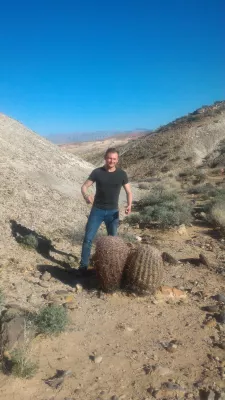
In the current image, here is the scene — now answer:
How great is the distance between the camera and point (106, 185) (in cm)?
508

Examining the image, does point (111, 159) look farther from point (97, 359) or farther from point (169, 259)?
point (97, 359)

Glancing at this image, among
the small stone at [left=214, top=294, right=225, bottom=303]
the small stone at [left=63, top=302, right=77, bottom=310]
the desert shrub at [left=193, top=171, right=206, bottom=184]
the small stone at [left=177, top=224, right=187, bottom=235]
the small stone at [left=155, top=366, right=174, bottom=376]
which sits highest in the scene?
the desert shrub at [left=193, top=171, right=206, bottom=184]

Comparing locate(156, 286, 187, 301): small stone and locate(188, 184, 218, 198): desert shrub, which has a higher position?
locate(188, 184, 218, 198): desert shrub

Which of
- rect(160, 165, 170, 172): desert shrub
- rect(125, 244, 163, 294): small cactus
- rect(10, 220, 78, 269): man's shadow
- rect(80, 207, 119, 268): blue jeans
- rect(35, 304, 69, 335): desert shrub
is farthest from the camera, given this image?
rect(160, 165, 170, 172): desert shrub

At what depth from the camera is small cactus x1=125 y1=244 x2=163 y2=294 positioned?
4.60 meters

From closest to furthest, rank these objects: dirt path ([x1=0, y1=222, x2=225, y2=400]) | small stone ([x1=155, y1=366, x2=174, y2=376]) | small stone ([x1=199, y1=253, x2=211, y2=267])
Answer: dirt path ([x1=0, y1=222, x2=225, y2=400]), small stone ([x1=155, y1=366, x2=174, y2=376]), small stone ([x1=199, y1=253, x2=211, y2=267])

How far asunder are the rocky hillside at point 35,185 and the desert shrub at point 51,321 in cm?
217

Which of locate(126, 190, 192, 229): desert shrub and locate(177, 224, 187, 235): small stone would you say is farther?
locate(126, 190, 192, 229): desert shrub

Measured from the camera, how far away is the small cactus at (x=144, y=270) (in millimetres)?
4602

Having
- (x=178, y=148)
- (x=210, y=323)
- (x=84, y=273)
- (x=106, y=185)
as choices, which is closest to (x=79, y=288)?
(x=84, y=273)

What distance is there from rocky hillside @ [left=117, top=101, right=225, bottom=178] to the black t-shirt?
57.2 ft

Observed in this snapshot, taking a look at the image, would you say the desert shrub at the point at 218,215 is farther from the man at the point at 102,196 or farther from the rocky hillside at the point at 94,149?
the rocky hillside at the point at 94,149

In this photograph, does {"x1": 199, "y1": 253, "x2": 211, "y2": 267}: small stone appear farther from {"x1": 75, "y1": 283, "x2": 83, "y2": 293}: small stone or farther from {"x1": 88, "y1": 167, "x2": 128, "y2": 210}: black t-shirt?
{"x1": 75, "y1": 283, "x2": 83, "y2": 293}: small stone

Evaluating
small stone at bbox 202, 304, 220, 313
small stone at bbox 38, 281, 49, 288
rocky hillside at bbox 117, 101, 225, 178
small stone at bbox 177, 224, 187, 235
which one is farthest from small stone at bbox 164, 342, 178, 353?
rocky hillside at bbox 117, 101, 225, 178
